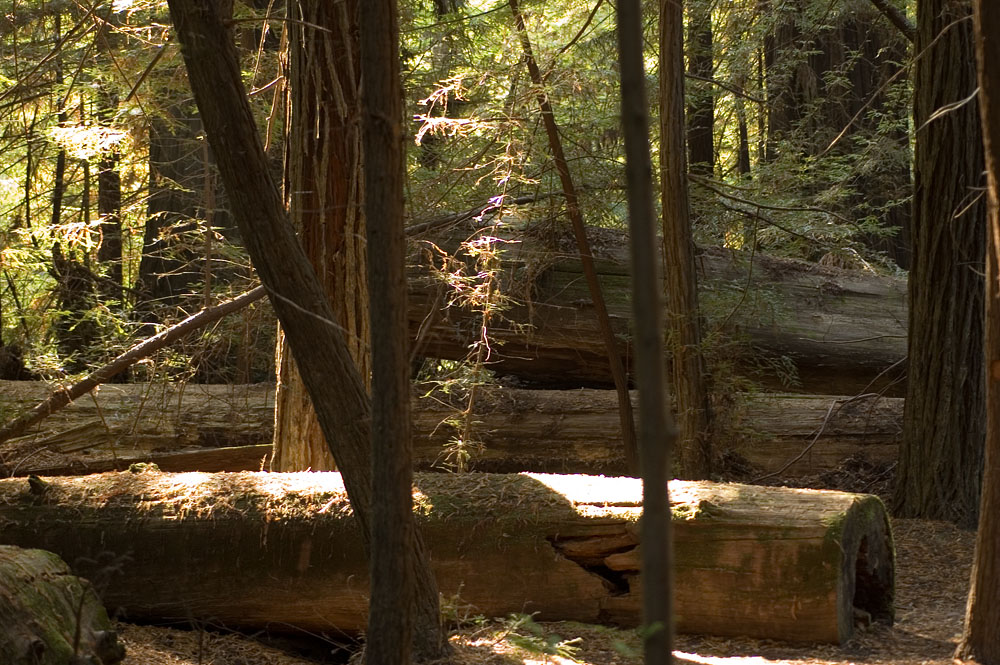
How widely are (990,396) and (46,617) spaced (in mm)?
4255

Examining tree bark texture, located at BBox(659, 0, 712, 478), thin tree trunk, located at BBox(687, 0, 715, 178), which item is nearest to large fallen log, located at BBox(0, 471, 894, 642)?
tree bark texture, located at BBox(659, 0, 712, 478)

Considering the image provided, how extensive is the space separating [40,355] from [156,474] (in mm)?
1512

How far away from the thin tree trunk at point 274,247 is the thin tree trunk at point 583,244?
361cm

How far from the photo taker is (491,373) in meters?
7.93

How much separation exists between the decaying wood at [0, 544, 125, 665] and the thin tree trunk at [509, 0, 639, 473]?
4443 millimetres

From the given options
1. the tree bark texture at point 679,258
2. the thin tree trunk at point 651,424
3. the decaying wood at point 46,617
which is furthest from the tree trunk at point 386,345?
the tree bark texture at point 679,258

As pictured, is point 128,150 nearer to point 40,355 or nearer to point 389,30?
point 40,355

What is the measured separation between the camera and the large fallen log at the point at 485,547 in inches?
185

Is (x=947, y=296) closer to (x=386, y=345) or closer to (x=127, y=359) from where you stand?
(x=386, y=345)

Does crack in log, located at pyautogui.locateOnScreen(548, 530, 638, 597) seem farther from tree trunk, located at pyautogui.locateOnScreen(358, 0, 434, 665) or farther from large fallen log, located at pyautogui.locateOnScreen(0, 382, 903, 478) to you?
large fallen log, located at pyautogui.locateOnScreen(0, 382, 903, 478)

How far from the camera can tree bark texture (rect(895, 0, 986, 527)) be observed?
6.77 meters

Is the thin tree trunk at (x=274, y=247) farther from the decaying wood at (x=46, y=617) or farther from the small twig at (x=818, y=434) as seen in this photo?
the small twig at (x=818, y=434)

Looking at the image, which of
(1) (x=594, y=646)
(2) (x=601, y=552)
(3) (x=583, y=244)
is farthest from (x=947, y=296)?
(1) (x=594, y=646)

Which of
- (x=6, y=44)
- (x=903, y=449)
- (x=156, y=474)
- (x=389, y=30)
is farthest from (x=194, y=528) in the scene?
(x=6, y=44)
